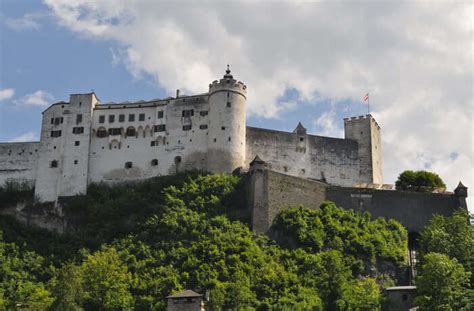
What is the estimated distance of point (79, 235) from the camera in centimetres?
6719

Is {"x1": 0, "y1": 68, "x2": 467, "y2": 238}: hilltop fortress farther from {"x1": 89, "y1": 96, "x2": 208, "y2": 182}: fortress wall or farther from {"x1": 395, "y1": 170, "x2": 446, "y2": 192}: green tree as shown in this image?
{"x1": 395, "y1": 170, "x2": 446, "y2": 192}: green tree

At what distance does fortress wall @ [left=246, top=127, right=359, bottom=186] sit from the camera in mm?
74562

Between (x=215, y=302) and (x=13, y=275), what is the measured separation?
16966 mm

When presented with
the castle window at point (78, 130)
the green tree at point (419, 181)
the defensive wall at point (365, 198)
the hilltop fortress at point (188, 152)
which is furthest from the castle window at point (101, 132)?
the green tree at point (419, 181)

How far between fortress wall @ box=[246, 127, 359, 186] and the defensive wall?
4977mm

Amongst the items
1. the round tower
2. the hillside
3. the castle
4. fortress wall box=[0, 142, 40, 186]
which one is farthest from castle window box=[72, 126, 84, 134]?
the round tower

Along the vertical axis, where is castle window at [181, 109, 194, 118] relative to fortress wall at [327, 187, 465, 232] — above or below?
above

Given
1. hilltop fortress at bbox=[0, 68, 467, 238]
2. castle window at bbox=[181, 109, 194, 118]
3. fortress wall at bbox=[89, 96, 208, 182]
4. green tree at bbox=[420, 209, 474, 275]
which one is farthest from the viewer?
castle window at bbox=[181, 109, 194, 118]

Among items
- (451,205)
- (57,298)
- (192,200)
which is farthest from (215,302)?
(451,205)

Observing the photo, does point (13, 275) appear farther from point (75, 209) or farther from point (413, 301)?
point (413, 301)

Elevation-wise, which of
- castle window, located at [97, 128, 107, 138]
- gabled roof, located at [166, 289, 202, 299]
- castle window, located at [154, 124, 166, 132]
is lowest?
gabled roof, located at [166, 289, 202, 299]

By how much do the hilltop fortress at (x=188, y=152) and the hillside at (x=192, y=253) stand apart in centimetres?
185

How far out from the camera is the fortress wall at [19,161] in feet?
245

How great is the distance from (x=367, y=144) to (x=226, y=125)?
49.0 ft
